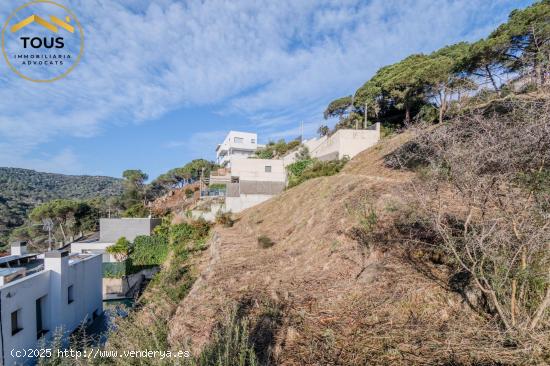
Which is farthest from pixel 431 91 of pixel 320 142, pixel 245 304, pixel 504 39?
pixel 245 304

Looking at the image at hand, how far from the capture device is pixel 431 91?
16953 mm

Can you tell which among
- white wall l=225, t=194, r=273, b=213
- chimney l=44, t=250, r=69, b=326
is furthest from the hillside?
white wall l=225, t=194, r=273, b=213

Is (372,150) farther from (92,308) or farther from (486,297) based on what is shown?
(92,308)

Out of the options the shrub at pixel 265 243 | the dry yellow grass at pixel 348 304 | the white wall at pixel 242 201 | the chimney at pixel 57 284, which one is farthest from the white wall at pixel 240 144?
the dry yellow grass at pixel 348 304

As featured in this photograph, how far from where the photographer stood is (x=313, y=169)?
16.4 meters

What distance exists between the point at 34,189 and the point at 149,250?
67.7 m

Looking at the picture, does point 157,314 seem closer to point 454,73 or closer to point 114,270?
point 114,270

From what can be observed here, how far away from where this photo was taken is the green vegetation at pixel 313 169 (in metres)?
14.9

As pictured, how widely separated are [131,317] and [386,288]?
387 centimetres

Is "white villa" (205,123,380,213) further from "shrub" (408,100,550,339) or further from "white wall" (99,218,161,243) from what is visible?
"shrub" (408,100,550,339)

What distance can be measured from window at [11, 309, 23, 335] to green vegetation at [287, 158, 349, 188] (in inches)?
502

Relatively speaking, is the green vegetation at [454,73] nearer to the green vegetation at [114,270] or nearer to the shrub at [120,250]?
the green vegetation at [114,270]

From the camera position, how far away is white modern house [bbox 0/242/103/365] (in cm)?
679

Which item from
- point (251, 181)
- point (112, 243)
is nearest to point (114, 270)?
point (112, 243)
